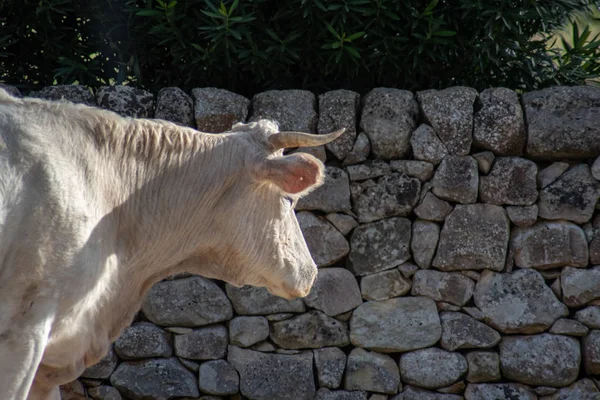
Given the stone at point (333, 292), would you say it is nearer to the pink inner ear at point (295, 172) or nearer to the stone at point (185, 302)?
the stone at point (185, 302)

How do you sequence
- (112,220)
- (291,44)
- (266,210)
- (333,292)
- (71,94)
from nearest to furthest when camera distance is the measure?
(112,220), (266,210), (71,94), (333,292), (291,44)

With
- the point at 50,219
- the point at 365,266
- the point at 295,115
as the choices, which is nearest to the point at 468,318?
the point at 365,266

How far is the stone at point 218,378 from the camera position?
4.96 meters

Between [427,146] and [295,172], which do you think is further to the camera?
[427,146]

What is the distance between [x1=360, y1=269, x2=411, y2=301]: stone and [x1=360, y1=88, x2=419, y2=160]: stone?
2.17 ft

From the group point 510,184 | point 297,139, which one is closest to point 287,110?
point 510,184

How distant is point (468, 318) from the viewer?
16.3 feet

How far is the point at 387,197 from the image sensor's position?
4938 millimetres

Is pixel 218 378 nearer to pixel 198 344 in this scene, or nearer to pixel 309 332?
pixel 198 344

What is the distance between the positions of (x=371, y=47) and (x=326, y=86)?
18.7 inches

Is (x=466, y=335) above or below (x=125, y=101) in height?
below

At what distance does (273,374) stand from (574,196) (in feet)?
6.42

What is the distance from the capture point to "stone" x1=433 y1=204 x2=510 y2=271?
491 centimetres

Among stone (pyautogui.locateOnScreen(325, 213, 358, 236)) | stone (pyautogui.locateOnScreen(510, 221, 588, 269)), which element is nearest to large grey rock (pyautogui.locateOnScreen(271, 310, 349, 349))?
stone (pyautogui.locateOnScreen(325, 213, 358, 236))
